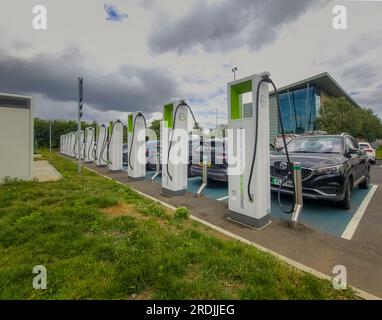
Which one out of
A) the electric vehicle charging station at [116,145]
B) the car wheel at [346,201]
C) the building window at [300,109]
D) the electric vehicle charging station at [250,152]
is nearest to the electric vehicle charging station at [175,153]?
the electric vehicle charging station at [250,152]

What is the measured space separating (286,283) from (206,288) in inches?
31.7

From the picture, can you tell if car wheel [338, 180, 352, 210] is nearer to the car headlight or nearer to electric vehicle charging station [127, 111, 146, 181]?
the car headlight

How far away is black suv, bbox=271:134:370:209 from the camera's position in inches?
172

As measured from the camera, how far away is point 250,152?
147 inches

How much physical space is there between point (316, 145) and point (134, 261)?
17.0ft

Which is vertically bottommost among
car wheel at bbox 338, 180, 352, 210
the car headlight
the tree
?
car wheel at bbox 338, 180, 352, 210

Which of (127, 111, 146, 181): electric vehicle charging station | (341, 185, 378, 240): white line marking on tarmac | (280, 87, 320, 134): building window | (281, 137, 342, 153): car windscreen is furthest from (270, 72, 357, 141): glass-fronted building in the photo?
(341, 185, 378, 240): white line marking on tarmac

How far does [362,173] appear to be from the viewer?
644cm

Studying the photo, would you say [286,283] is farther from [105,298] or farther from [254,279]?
[105,298]

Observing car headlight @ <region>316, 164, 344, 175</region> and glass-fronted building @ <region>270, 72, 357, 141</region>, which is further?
glass-fronted building @ <region>270, 72, 357, 141</region>

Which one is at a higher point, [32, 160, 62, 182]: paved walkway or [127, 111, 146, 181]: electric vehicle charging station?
[127, 111, 146, 181]: electric vehicle charging station

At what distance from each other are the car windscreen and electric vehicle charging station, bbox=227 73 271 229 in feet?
7.72

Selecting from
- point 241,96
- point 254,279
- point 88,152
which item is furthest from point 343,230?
point 88,152

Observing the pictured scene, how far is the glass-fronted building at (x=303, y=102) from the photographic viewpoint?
131 ft
